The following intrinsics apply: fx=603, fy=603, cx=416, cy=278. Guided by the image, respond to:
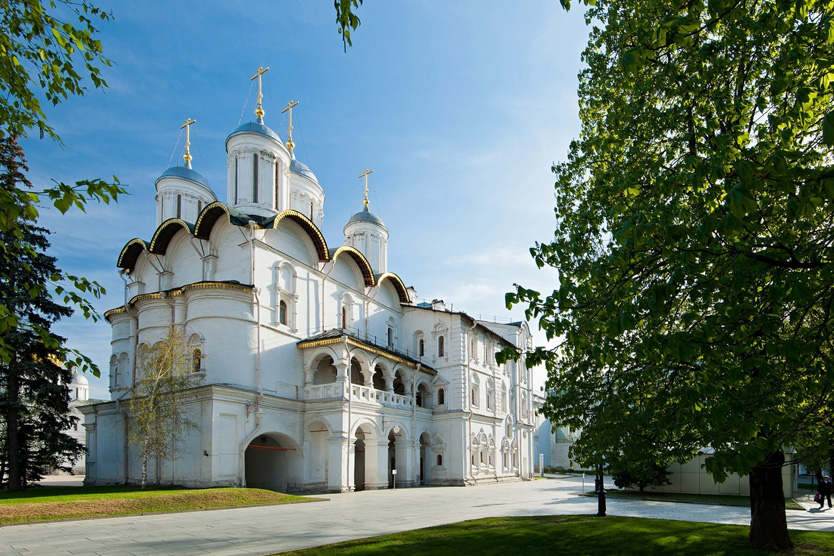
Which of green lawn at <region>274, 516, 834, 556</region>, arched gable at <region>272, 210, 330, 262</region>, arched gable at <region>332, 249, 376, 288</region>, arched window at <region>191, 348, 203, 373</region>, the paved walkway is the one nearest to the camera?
green lawn at <region>274, 516, 834, 556</region>

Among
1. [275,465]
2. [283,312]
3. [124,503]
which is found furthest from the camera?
[283,312]

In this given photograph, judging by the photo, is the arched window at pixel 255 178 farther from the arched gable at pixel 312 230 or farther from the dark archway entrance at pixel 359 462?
the dark archway entrance at pixel 359 462

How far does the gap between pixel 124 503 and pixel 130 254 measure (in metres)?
18.1

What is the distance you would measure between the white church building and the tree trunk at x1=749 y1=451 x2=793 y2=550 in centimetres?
1946

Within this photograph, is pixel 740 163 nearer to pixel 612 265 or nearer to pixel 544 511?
pixel 612 265

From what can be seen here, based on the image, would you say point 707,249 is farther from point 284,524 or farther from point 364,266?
point 364,266

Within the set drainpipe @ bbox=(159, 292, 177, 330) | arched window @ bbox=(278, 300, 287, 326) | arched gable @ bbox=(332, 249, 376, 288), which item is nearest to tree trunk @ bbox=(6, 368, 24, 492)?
drainpipe @ bbox=(159, 292, 177, 330)

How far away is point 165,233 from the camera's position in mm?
30422

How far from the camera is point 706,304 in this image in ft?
19.7

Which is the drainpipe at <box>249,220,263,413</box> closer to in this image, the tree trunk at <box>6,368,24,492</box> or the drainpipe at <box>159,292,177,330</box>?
the drainpipe at <box>159,292,177,330</box>

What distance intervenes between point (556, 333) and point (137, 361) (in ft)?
92.3

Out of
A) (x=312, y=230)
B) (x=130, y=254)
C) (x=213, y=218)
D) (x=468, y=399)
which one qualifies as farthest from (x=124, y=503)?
(x=468, y=399)

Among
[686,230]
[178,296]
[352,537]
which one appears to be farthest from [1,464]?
[686,230]

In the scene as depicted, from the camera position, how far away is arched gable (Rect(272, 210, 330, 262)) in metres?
29.5
